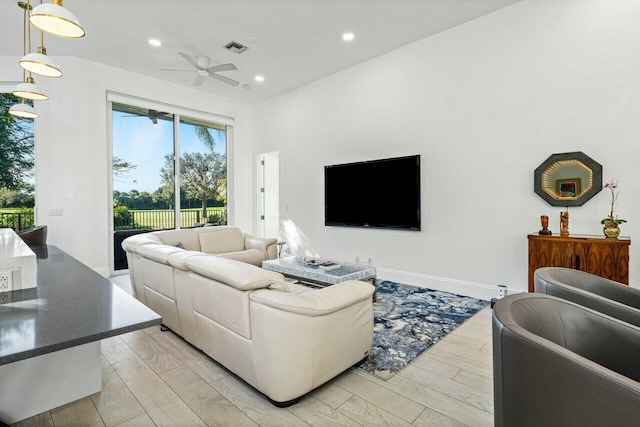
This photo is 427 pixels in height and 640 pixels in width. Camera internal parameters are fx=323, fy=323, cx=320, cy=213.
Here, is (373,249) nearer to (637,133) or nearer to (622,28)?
(637,133)

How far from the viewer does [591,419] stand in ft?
3.16


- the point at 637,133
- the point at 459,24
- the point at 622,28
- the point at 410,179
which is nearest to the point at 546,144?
the point at 637,133

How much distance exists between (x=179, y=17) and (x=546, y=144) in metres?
4.42

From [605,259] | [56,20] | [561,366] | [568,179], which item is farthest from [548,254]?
[56,20]

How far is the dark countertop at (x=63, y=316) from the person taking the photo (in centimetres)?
99

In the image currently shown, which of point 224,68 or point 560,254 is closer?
point 560,254

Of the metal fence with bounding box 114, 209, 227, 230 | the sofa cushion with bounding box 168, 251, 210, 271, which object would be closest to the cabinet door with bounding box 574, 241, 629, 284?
the sofa cushion with bounding box 168, 251, 210, 271

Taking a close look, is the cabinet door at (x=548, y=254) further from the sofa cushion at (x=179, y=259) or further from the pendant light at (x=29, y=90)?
the pendant light at (x=29, y=90)

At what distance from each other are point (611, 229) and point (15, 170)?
291 inches

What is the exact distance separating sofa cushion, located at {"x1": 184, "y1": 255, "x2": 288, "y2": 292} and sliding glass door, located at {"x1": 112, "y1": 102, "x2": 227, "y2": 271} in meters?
4.19

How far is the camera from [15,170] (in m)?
4.77

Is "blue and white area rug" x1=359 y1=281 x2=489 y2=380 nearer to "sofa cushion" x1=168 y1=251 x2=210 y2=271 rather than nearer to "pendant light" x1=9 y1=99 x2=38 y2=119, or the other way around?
"sofa cushion" x1=168 y1=251 x2=210 y2=271

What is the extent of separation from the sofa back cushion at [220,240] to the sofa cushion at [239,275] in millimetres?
2895

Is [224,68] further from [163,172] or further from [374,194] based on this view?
[374,194]
